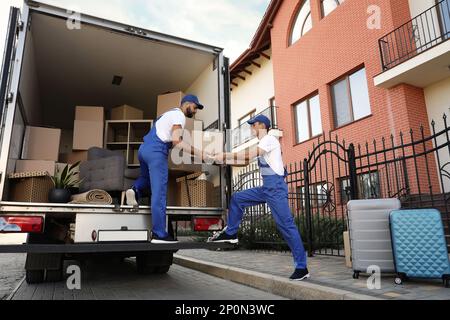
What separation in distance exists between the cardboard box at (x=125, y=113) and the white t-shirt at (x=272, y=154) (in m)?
3.21

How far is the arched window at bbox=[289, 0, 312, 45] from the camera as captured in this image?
14391mm

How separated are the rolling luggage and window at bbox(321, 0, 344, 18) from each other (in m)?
10.6

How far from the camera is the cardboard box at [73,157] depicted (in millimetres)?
5820

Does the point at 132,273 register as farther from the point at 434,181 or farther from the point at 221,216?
the point at 434,181

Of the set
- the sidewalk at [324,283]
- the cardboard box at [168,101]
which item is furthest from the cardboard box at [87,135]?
the sidewalk at [324,283]

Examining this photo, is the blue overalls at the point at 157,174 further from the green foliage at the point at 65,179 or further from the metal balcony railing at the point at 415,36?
the metal balcony railing at the point at 415,36

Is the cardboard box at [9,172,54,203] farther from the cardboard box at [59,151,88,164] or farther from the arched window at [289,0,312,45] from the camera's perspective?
the arched window at [289,0,312,45]

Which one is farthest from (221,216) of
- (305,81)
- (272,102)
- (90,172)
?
(272,102)

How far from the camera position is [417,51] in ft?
33.4

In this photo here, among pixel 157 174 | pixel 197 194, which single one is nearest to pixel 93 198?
pixel 157 174

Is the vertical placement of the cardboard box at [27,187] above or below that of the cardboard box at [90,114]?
below

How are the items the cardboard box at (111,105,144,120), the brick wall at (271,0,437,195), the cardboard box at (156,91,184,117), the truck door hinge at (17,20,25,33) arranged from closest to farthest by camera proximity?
the truck door hinge at (17,20,25,33), the cardboard box at (156,91,184,117), the cardboard box at (111,105,144,120), the brick wall at (271,0,437,195)

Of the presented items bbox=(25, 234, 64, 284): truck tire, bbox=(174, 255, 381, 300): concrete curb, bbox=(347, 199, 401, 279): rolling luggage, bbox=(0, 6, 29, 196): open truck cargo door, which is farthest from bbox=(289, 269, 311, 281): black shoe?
bbox=(0, 6, 29, 196): open truck cargo door

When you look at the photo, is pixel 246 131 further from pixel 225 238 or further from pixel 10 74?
pixel 10 74
